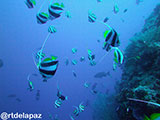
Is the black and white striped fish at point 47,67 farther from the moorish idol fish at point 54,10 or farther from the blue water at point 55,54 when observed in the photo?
the blue water at point 55,54

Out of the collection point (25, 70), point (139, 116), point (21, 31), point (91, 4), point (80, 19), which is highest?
point (91, 4)

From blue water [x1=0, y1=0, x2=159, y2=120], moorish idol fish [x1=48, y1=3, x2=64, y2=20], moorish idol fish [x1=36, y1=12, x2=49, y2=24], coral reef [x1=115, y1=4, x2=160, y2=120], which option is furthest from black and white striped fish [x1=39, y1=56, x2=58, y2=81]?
blue water [x1=0, y1=0, x2=159, y2=120]

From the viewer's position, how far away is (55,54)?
4872 centimetres

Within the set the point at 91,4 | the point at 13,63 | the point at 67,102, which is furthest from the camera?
the point at 91,4

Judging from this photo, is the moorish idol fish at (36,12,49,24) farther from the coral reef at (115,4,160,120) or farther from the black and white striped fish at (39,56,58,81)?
the coral reef at (115,4,160,120)

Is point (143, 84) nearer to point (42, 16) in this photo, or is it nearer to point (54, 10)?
point (54, 10)

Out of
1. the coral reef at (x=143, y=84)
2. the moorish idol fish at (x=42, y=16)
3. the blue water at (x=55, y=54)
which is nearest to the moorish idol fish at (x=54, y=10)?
the moorish idol fish at (x=42, y=16)

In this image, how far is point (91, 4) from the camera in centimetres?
5669

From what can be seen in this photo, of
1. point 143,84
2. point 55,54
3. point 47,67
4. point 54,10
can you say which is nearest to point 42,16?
point 54,10

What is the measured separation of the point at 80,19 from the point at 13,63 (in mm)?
40773

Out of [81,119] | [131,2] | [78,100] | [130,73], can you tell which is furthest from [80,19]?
[130,73]

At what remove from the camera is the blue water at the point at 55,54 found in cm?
3119

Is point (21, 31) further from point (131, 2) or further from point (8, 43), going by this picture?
point (131, 2)

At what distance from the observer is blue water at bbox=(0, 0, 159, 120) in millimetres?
31188
